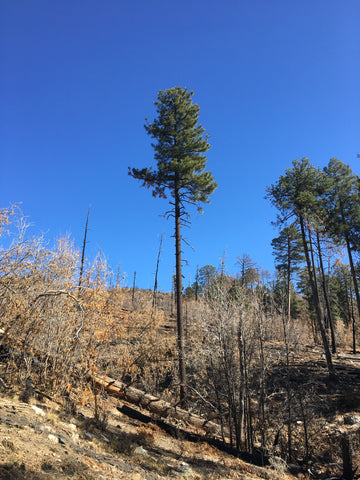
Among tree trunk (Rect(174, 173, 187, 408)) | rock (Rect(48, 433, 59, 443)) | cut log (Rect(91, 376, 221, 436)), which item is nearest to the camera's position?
rock (Rect(48, 433, 59, 443))

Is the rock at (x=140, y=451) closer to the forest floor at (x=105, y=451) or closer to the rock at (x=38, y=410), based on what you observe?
the forest floor at (x=105, y=451)

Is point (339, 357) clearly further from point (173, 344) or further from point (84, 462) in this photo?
point (84, 462)

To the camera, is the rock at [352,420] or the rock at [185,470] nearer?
the rock at [185,470]

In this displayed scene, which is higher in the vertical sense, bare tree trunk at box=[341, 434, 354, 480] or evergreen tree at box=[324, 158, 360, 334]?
evergreen tree at box=[324, 158, 360, 334]

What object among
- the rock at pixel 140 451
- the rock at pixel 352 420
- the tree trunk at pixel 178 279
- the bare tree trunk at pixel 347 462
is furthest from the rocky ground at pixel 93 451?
the rock at pixel 352 420

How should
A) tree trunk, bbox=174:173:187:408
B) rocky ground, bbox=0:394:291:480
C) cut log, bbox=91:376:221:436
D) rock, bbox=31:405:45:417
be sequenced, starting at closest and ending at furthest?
rocky ground, bbox=0:394:291:480 < rock, bbox=31:405:45:417 < cut log, bbox=91:376:221:436 < tree trunk, bbox=174:173:187:408

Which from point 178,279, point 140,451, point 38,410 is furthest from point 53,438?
point 178,279

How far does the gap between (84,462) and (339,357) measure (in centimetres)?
2134

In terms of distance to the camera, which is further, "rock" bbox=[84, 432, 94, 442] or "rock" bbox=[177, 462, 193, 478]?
"rock" bbox=[84, 432, 94, 442]

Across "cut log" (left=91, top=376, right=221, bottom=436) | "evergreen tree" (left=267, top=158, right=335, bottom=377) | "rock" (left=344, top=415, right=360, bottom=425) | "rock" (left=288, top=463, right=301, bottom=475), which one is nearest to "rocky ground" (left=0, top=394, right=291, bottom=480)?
"cut log" (left=91, top=376, right=221, bottom=436)

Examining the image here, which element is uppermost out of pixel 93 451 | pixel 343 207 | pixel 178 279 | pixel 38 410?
pixel 343 207

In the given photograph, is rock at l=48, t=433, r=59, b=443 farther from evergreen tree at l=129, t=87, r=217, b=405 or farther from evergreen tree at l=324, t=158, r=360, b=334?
evergreen tree at l=324, t=158, r=360, b=334

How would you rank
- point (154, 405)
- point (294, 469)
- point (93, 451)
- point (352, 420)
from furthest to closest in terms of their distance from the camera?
1. point (352, 420)
2. point (154, 405)
3. point (294, 469)
4. point (93, 451)

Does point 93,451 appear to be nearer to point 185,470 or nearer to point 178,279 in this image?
point 185,470
